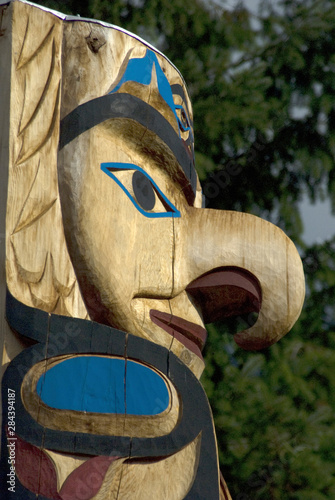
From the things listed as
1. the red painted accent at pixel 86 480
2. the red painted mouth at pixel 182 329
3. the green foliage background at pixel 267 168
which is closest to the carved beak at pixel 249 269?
the red painted mouth at pixel 182 329

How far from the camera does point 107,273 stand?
1.98 metres

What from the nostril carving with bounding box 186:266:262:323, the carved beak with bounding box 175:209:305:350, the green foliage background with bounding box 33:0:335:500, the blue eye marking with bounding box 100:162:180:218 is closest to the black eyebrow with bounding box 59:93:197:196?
the blue eye marking with bounding box 100:162:180:218

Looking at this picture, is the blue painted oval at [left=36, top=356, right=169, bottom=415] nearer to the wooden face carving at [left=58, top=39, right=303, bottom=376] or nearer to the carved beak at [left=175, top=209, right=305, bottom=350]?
the wooden face carving at [left=58, top=39, right=303, bottom=376]

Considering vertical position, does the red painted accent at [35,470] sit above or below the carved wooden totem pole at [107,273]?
below

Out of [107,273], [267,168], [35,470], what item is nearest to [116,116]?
[107,273]

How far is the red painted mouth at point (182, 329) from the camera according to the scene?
211cm

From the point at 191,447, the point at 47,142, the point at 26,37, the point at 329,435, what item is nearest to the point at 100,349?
the point at 191,447

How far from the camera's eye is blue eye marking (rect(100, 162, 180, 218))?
207cm

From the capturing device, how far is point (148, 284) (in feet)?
6.85

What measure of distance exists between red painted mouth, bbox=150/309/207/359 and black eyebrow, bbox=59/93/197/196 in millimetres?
516

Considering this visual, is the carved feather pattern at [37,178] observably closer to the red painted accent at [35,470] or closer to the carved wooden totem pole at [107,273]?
the carved wooden totem pole at [107,273]

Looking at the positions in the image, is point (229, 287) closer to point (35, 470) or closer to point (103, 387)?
point (103, 387)

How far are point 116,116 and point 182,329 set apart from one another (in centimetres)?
70

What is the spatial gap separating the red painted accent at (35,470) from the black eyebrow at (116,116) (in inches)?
34.6
